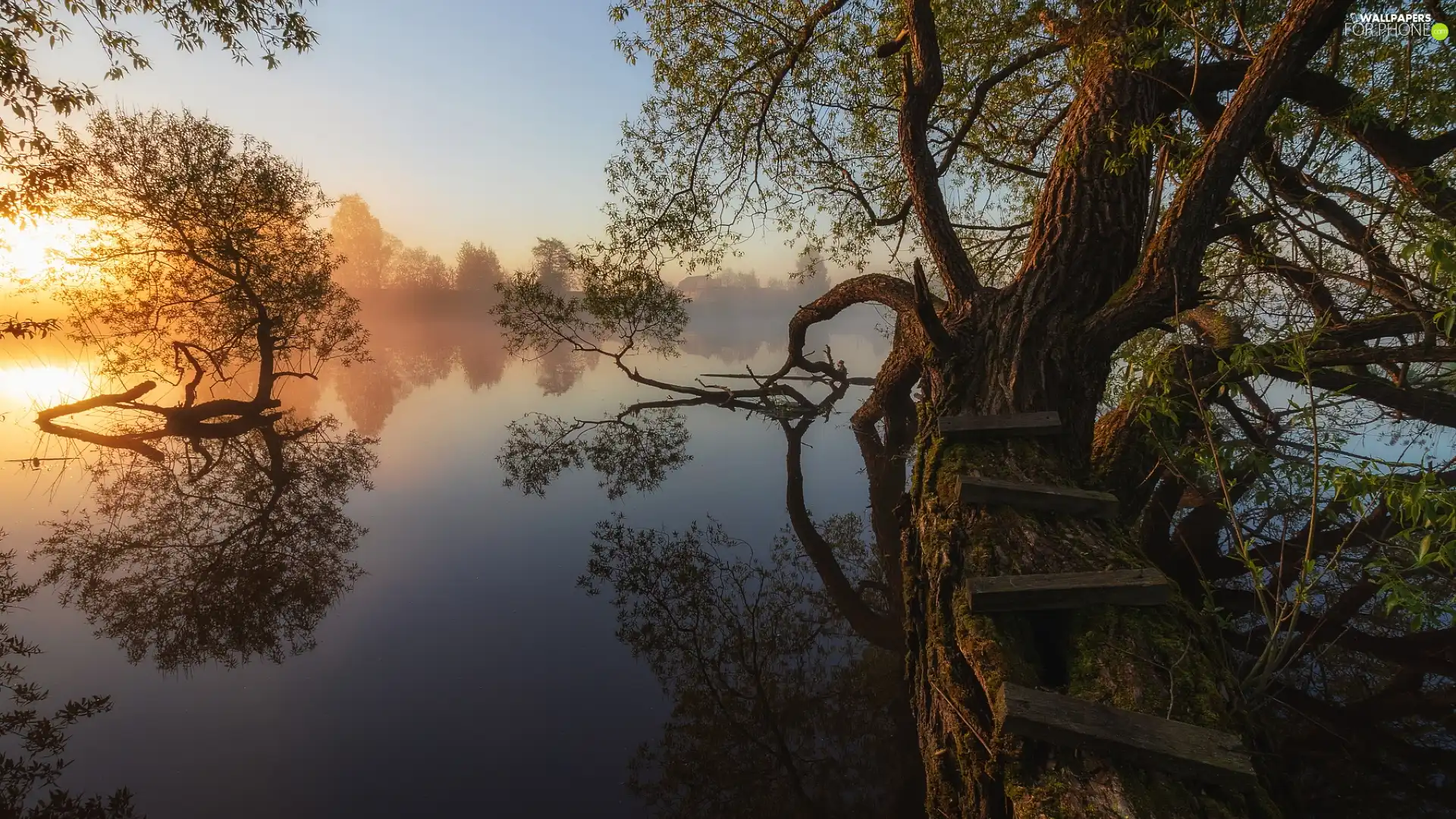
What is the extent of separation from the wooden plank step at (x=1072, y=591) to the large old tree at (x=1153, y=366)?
101 mm

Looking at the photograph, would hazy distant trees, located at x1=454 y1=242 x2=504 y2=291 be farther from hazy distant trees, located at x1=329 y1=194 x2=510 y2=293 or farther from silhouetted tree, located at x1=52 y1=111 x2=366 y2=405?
silhouetted tree, located at x1=52 y1=111 x2=366 y2=405

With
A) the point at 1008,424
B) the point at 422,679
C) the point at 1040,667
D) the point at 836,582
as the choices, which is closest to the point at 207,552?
the point at 422,679

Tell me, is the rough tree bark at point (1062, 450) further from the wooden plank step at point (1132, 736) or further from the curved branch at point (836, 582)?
the curved branch at point (836, 582)

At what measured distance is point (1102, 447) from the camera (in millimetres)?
4816

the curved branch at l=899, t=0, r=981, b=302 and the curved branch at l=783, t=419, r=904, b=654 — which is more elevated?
the curved branch at l=899, t=0, r=981, b=302

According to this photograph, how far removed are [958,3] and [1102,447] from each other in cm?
594

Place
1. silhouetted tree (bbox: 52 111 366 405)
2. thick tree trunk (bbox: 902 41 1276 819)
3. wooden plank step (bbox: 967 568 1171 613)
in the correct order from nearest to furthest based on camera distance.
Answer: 1. thick tree trunk (bbox: 902 41 1276 819)
2. wooden plank step (bbox: 967 568 1171 613)
3. silhouetted tree (bbox: 52 111 366 405)

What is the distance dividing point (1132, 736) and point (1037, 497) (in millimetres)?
1649

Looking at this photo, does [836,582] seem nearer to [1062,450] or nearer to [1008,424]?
[1008,424]

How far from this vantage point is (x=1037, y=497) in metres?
3.20

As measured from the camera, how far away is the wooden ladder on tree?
1696 mm

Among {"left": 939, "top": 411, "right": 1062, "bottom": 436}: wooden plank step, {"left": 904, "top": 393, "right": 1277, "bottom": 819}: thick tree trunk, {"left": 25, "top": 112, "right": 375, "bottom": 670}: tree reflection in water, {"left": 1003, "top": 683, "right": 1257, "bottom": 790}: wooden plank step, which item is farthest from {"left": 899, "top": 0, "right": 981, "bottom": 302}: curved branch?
{"left": 25, "top": 112, "right": 375, "bottom": 670}: tree reflection in water

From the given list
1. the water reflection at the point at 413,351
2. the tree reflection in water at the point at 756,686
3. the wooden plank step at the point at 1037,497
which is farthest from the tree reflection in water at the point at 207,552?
the wooden plank step at the point at 1037,497

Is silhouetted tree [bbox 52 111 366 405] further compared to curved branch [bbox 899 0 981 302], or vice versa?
silhouetted tree [bbox 52 111 366 405]
